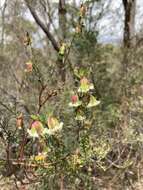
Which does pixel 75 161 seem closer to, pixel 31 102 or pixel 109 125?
pixel 109 125

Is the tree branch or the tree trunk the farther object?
the tree trunk

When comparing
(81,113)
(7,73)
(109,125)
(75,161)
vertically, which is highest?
(7,73)

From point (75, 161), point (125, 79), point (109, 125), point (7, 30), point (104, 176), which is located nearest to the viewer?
point (75, 161)

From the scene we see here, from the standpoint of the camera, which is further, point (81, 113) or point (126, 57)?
point (126, 57)

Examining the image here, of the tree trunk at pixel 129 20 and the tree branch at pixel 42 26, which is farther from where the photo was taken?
the tree trunk at pixel 129 20

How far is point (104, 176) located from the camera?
234 inches

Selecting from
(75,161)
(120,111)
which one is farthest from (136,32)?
(75,161)

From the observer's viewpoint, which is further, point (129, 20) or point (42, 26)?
point (129, 20)

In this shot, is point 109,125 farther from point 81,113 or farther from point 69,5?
point 81,113

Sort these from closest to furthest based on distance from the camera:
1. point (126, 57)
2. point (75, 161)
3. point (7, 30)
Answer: point (75, 161)
point (126, 57)
point (7, 30)

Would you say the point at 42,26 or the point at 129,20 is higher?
the point at 129,20

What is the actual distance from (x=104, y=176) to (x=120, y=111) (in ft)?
2.94

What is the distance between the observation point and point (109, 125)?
637 cm

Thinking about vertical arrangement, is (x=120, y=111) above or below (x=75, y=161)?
above
